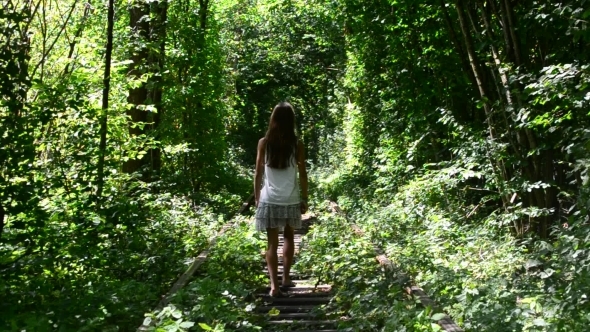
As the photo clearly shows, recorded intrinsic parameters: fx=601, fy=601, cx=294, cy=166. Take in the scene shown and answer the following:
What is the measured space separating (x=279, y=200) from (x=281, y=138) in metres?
0.64

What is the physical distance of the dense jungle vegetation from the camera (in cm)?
480

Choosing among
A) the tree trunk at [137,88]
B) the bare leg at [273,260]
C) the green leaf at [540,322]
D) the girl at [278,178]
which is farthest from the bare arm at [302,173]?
the tree trunk at [137,88]

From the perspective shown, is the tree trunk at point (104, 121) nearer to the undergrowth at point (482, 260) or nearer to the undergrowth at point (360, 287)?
the undergrowth at point (360, 287)

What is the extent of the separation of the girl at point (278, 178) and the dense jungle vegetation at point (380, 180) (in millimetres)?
659

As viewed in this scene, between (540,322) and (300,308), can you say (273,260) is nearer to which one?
(300,308)

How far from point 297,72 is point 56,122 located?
104 feet

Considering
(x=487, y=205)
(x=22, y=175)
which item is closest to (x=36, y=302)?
(x=22, y=175)

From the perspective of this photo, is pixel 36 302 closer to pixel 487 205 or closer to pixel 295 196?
pixel 295 196

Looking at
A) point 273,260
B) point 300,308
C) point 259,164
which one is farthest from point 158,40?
point 300,308

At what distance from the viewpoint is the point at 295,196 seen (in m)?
6.27

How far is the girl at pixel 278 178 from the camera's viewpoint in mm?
6172

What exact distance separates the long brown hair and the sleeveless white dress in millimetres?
76

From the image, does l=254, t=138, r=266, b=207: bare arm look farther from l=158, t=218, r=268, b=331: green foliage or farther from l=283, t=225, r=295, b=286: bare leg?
l=158, t=218, r=268, b=331: green foliage

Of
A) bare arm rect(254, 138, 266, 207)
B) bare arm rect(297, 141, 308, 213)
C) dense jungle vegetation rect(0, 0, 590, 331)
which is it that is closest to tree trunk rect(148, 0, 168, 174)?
dense jungle vegetation rect(0, 0, 590, 331)
